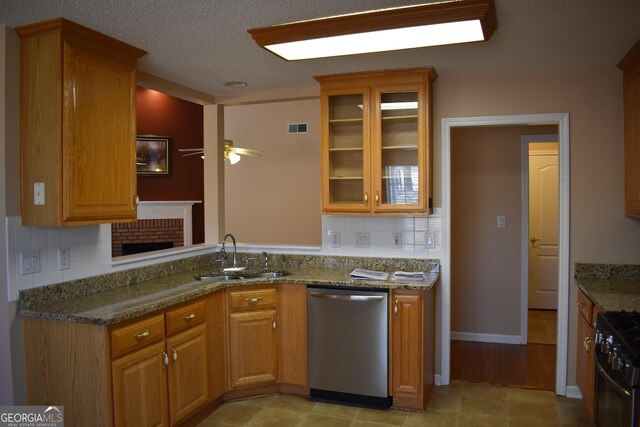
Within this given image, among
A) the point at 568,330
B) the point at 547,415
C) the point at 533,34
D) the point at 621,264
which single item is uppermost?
the point at 533,34

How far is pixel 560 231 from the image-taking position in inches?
145

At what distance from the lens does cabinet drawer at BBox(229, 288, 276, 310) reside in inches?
140

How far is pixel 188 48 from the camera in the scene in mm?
3064

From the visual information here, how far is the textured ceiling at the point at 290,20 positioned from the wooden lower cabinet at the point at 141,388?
1695 millimetres

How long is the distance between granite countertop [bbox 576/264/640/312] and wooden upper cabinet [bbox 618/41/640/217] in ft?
1.33

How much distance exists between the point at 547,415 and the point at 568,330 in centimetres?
65

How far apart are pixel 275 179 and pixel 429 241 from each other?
3.74m

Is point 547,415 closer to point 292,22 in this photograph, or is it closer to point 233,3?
point 292,22

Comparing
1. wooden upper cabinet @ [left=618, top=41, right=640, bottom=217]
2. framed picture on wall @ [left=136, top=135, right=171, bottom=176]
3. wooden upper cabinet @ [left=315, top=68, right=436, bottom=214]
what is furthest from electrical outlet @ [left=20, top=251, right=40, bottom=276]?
framed picture on wall @ [left=136, top=135, right=171, bottom=176]

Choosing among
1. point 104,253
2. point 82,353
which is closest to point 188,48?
point 104,253

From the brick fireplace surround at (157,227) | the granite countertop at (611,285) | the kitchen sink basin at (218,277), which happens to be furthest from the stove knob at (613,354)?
the brick fireplace surround at (157,227)

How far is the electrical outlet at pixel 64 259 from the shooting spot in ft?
9.48

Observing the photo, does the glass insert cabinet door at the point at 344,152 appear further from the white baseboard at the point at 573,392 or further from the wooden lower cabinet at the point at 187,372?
the white baseboard at the point at 573,392

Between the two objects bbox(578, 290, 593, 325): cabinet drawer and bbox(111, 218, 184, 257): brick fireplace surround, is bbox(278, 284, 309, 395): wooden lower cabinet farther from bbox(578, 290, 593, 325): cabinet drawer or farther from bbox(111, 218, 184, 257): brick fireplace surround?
bbox(111, 218, 184, 257): brick fireplace surround
